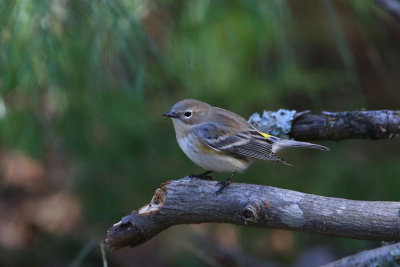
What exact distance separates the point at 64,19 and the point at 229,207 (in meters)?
2.09

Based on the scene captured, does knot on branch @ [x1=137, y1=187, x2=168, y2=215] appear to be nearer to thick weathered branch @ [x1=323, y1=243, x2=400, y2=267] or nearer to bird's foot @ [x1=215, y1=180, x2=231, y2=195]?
bird's foot @ [x1=215, y1=180, x2=231, y2=195]

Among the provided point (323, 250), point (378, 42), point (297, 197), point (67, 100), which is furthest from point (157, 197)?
point (378, 42)

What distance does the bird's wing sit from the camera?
3.15 meters

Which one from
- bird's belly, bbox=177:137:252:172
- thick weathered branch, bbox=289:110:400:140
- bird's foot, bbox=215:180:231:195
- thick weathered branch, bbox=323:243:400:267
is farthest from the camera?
bird's belly, bbox=177:137:252:172

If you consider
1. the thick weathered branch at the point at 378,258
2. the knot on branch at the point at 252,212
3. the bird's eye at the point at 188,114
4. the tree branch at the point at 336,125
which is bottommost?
the thick weathered branch at the point at 378,258

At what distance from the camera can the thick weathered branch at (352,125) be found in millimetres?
2875

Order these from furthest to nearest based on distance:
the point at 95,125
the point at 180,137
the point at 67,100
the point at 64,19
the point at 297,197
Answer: the point at 95,125 → the point at 67,100 → the point at 64,19 → the point at 180,137 → the point at 297,197

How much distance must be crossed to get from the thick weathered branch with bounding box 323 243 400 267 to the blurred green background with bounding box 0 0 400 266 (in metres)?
1.90

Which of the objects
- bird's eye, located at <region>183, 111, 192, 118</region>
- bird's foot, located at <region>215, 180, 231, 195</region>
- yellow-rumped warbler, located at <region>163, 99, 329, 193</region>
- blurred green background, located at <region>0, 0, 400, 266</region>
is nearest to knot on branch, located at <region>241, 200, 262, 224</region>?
bird's foot, located at <region>215, 180, 231, 195</region>

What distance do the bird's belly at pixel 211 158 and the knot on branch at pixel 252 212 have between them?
81cm

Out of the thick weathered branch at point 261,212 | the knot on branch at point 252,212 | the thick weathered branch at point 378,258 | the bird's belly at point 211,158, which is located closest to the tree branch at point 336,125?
the bird's belly at point 211,158

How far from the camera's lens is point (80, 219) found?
210 inches

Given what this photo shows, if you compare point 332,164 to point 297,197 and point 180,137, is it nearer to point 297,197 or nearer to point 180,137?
point 180,137

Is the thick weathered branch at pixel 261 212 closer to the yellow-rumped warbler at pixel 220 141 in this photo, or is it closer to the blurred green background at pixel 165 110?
the yellow-rumped warbler at pixel 220 141
